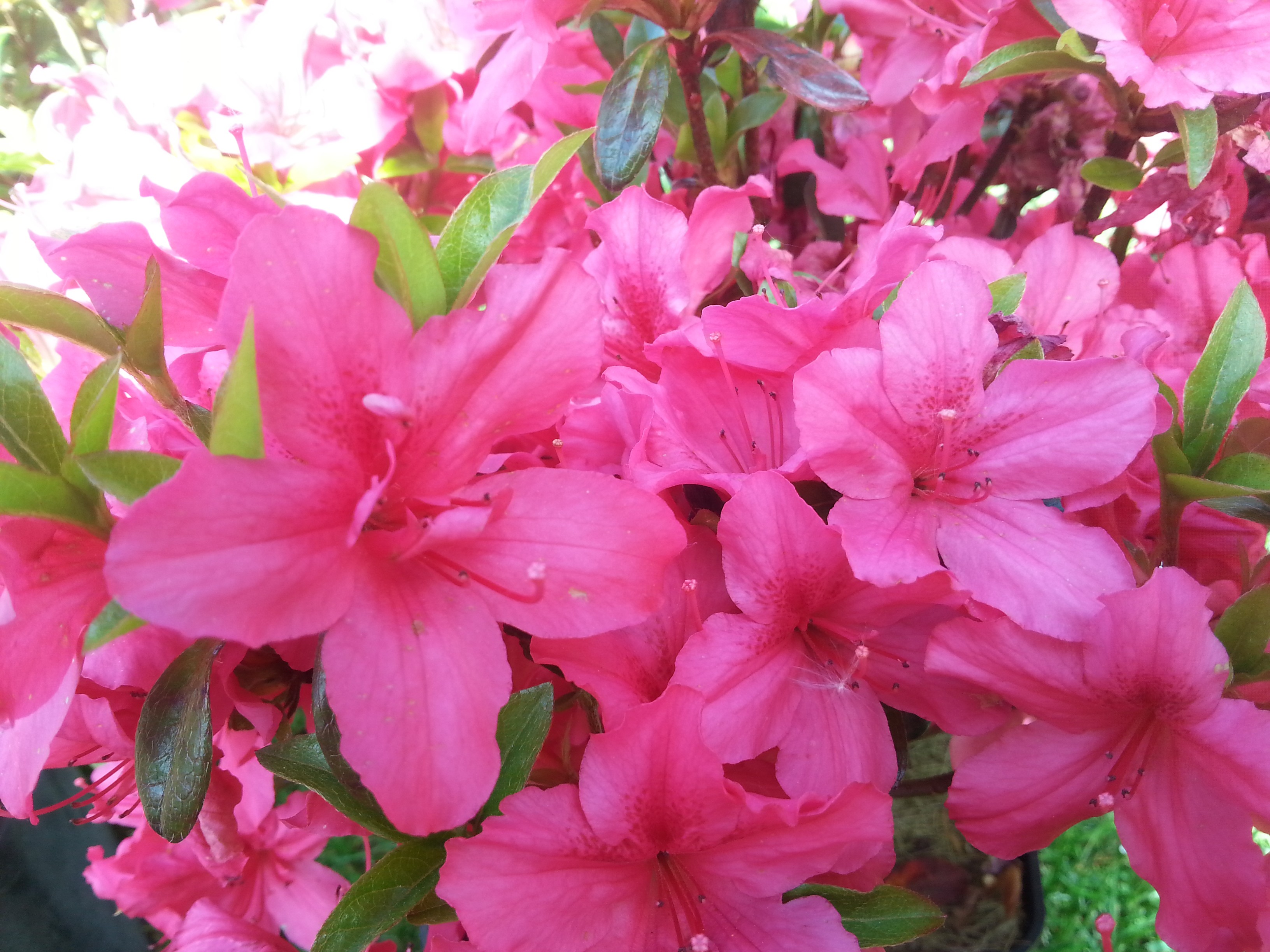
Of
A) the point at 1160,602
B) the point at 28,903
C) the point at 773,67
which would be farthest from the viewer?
the point at 28,903

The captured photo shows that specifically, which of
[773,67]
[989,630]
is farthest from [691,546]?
[773,67]

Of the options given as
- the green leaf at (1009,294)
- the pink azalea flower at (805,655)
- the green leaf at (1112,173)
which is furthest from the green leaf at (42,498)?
the green leaf at (1112,173)

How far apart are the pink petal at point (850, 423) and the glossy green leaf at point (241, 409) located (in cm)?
29

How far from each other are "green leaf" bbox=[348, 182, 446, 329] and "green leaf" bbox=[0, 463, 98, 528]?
0.65ft

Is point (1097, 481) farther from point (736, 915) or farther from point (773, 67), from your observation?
point (773, 67)

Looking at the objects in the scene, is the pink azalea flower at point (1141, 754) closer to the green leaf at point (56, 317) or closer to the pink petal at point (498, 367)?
the pink petal at point (498, 367)

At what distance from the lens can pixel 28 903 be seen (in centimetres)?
125

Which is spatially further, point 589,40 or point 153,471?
point 589,40

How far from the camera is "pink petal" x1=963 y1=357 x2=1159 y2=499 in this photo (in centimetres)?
56

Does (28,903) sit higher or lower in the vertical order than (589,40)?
lower

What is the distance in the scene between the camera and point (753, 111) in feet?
3.13

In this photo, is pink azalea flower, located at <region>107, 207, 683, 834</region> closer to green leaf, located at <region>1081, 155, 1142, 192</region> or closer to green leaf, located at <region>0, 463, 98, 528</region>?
green leaf, located at <region>0, 463, 98, 528</region>

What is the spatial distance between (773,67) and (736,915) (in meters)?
0.70

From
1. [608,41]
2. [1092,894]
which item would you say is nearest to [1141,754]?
[608,41]
